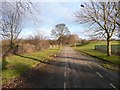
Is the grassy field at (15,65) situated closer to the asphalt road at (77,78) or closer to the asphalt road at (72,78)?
the asphalt road at (72,78)

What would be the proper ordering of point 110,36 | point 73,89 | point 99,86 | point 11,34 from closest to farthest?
1. point 73,89
2. point 99,86
3. point 110,36
4. point 11,34

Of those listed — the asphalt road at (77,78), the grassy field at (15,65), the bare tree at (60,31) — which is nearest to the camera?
the asphalt road at (77,78)

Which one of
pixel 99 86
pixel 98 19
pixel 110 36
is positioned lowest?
pixel 99 86

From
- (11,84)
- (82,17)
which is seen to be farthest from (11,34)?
(11,84)

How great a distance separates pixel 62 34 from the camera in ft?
435

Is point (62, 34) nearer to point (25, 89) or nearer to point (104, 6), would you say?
point (104, 6)

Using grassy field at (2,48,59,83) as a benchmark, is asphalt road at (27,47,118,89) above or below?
below

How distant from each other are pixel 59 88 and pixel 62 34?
12131 centimetres

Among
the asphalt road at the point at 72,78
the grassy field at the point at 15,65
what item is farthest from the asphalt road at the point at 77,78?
the grassy field at the point at 15,65

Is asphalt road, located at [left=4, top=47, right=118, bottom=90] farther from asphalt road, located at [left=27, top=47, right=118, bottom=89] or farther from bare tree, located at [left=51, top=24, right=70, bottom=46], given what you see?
bare tree, located at [left=51, top=24, right=70, bottom=46]

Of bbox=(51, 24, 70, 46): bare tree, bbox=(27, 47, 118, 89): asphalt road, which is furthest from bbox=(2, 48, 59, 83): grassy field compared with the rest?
bbox=(51, 24, 70, 46): bare tree

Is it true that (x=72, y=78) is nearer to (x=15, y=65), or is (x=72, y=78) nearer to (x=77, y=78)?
(x=77, y=78)

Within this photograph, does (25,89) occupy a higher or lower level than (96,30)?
lower

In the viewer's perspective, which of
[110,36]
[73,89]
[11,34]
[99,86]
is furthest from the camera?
[11,34]
